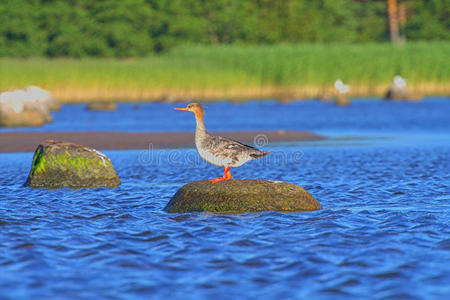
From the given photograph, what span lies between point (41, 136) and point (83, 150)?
423 inches

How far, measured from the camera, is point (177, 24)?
6650cm

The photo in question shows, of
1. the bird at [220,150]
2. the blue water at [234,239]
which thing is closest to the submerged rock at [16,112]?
the blue water at [234,239]

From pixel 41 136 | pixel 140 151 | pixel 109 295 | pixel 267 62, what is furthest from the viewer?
pixel 267 62

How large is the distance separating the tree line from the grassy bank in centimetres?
1259

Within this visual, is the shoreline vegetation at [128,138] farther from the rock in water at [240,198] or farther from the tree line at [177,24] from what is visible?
the tree line at [177,24]

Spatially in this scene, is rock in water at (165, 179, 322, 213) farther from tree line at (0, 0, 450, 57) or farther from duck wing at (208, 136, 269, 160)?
tree line at (0, 0, 450, 57)

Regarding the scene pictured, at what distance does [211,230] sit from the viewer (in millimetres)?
9422

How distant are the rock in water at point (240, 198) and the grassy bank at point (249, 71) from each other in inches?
1426

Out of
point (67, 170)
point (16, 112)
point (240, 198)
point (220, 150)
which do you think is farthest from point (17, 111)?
point (240, 198)

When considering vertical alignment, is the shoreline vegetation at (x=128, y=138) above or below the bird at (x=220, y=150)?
below

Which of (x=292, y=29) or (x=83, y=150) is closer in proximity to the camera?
(x=83, y=150)

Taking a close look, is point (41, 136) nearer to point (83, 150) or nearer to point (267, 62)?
point (83, 150)

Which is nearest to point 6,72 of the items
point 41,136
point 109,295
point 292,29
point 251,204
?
point 41,136

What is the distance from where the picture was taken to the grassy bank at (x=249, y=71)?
155 feet
